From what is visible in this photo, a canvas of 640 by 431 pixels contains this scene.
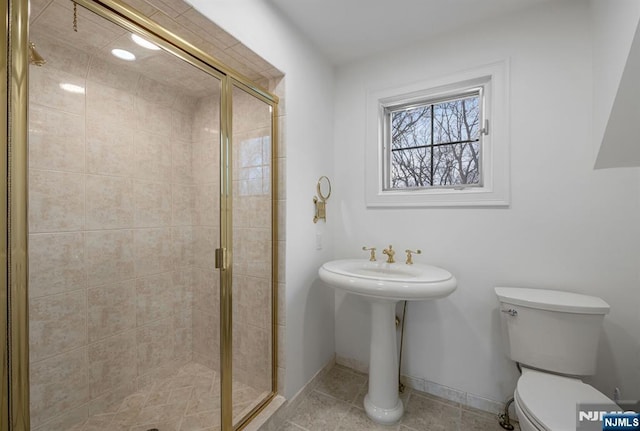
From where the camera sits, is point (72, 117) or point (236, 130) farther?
point (236, 130)

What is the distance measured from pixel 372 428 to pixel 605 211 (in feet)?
5.46

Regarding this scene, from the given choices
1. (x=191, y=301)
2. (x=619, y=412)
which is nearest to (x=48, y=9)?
(x=191, y=301)

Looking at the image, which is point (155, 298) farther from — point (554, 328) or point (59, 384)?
point (554, 328)

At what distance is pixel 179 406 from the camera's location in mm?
1478

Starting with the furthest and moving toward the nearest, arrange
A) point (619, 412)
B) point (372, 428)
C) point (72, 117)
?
point (372, 428), point (72, 117), point (619, 412)

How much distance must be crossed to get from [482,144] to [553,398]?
4.35ft

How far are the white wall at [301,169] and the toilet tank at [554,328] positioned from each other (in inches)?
44.2

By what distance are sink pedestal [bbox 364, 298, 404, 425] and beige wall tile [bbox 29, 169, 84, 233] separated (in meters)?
1.54

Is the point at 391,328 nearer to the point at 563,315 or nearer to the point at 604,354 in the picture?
the point at 563,315

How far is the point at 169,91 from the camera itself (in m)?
1.38

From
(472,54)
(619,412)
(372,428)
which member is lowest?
(372,428)

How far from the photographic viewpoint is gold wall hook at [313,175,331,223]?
1884 mm

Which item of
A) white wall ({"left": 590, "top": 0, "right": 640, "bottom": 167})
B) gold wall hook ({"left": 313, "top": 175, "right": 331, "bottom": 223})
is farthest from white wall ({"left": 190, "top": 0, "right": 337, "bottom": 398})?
white wall ({"left": 590, "top": 0, "right": 640, "bottom": 167})

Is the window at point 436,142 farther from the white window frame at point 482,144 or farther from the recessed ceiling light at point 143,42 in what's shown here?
the recessed ceiling light at point 143,42
